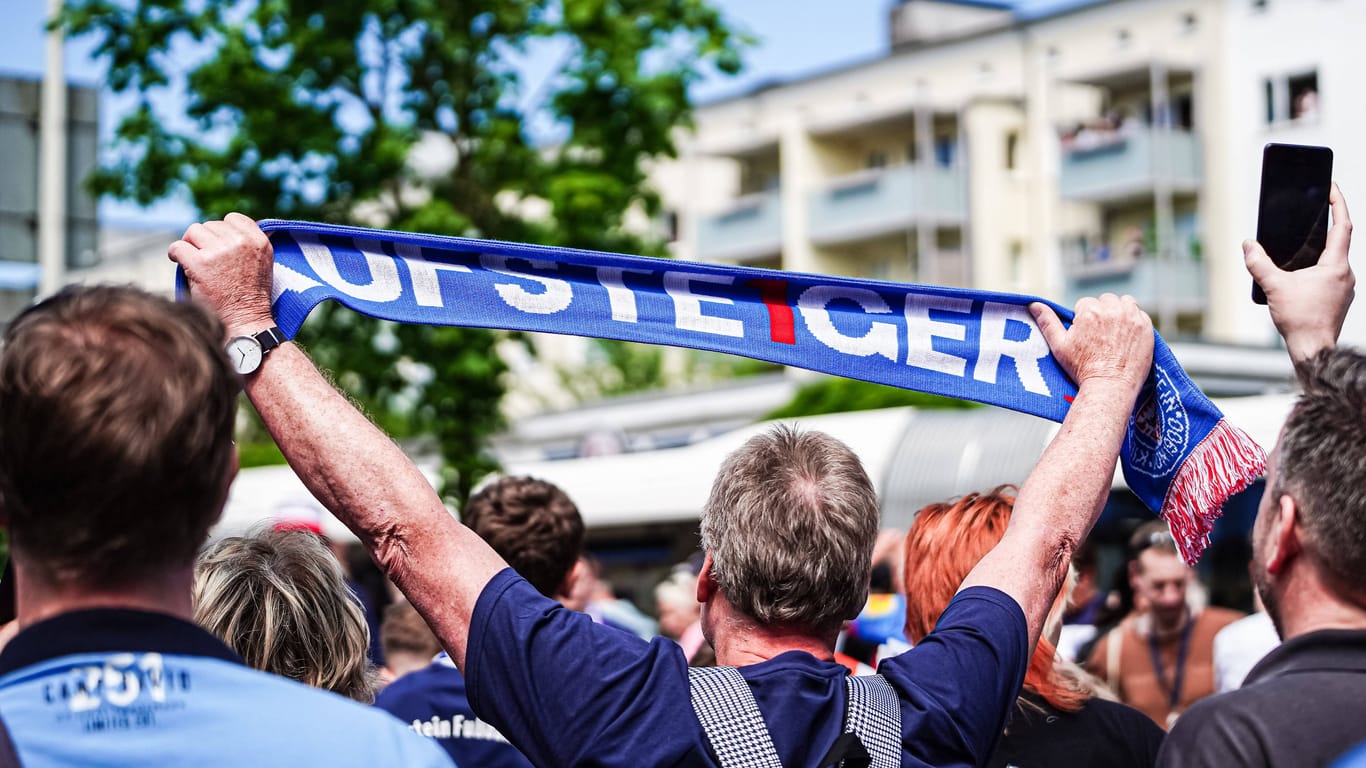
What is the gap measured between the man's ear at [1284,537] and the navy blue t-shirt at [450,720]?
2.36 metres

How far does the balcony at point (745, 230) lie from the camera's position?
42.5 m

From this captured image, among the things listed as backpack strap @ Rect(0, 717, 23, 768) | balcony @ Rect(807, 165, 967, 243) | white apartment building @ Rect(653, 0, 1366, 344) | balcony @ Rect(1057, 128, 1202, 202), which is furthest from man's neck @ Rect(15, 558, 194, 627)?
balcony @ Rect(807, 165, 967, 243)

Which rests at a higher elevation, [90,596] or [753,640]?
[90,596]

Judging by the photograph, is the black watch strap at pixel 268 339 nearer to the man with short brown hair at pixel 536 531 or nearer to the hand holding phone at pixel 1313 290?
the hand holding phone at pixel 1313 290

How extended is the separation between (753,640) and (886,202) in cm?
3786

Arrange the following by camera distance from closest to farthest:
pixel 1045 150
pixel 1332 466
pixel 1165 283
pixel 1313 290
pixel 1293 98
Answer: pixel 1332 466
pixel 1313 290
pixel 1293 98
pixel 1165 283
pixel 1045 150

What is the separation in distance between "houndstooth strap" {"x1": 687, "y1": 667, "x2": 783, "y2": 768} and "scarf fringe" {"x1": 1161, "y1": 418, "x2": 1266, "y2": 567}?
1.00 m

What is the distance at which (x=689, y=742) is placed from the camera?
229 cm

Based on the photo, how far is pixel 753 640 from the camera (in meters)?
2.62

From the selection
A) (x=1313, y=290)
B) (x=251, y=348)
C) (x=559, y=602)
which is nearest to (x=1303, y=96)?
(x=1313, y=290)

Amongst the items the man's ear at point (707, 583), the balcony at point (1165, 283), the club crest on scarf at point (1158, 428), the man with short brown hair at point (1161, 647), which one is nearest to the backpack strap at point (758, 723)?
the man's ear at point (707, 583)

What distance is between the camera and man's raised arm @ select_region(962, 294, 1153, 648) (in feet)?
8.50

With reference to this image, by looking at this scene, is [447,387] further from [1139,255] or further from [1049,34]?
[1049,34]

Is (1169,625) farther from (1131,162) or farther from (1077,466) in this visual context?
(1131,162)
